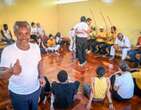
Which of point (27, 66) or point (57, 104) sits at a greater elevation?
point (27, 66)

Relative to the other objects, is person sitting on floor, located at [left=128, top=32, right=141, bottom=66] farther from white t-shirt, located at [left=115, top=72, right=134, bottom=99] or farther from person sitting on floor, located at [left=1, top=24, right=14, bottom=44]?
person sitting on floor, located at [left=1, top=24, right=14, bottom=44]

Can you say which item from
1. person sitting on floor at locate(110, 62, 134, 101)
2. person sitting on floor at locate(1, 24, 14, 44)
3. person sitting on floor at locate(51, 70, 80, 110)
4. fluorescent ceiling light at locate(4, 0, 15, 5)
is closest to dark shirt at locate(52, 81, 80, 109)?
person sitting on floor at locate(51, 70, 80, 110)

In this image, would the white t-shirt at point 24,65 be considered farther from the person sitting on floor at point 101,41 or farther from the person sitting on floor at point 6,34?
the person sitting on floor at point 6,34

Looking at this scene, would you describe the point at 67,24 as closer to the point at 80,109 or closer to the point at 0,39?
the point at 0,39

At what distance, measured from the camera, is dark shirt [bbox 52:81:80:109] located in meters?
3.23

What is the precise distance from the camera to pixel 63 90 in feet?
10.6

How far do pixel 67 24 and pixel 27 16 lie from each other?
1.66 meters

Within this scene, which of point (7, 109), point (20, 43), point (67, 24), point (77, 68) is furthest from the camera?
point (67, 24)

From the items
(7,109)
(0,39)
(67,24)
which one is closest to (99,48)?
(67,24)

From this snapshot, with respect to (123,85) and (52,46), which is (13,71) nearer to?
(123,85)

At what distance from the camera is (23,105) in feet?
6.09

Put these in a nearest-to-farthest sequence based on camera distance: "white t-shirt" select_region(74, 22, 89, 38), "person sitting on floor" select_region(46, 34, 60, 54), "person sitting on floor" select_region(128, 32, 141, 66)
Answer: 1. "white t-shirt" select_region(74, 22, 89, 38)
2. "person sitting on floor" select_region(128, 32, 141, 66)
3. "person sitting on floor" select_region(46, 34, 60, 54)

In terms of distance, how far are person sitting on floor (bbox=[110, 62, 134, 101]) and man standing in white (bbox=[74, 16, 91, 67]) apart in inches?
82.2

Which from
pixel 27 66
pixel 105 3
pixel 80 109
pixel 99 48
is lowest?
pixel 80 109
